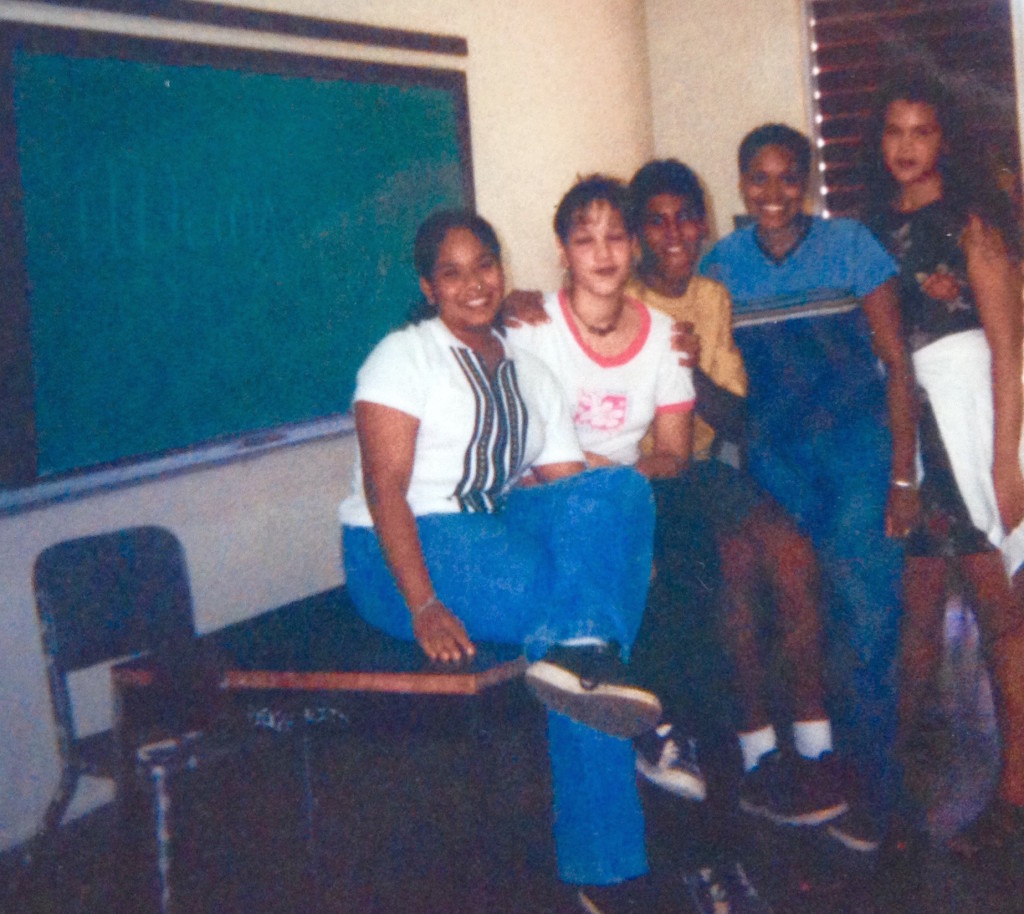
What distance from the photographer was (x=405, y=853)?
2.21m

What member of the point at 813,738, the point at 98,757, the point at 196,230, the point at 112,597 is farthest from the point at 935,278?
the point at 98,757

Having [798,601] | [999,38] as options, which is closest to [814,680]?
[798,601]

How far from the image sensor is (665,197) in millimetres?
2428

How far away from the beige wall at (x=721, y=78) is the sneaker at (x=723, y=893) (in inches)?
114

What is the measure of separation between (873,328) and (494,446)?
91cm

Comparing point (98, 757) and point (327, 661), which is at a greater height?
point (327, 661)

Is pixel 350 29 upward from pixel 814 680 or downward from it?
upward

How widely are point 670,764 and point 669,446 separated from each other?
0.67 meters

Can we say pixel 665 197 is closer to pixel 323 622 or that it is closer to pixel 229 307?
pixel 229 307

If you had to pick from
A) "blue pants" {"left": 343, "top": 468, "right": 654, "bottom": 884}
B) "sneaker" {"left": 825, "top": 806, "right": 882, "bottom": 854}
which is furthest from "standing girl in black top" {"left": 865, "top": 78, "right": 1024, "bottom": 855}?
"blue pants" {"left": 343, "top": 468, "right": 654, "bottom": 884}

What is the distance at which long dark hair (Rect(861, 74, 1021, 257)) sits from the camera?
7.02ft

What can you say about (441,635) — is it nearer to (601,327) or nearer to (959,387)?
(601,327)

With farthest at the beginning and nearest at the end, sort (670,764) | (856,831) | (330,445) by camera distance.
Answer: (330,445) < (856,831) < (670,764)

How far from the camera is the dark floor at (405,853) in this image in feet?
6.07
